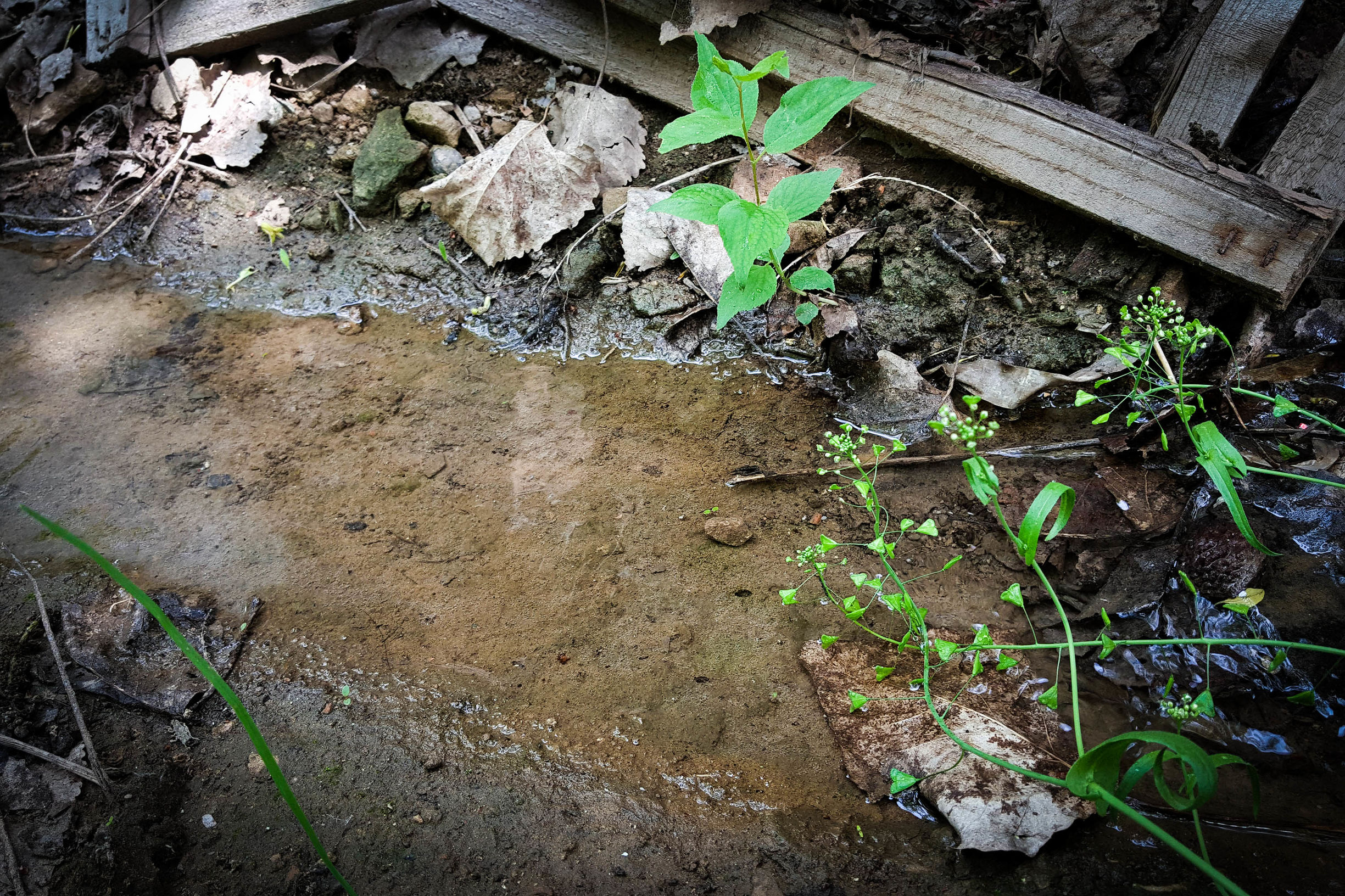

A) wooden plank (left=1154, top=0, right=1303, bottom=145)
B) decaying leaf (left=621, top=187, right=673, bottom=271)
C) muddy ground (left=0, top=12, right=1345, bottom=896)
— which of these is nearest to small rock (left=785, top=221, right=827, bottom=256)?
muddy ground (left=0, top=12, right=1345, bottom=896)

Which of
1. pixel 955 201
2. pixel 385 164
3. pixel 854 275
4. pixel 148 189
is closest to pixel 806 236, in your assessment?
pixel 854 275

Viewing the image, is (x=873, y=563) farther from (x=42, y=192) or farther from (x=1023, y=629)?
(x=42, y=192)

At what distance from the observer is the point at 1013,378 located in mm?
2412

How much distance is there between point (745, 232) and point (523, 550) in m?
1.08

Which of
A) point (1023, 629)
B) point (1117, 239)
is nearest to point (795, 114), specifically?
point (1117, 239)

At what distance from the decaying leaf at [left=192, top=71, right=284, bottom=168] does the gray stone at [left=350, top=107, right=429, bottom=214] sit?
58 centimetres

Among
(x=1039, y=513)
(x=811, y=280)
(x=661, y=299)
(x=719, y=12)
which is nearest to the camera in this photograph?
(x=1039, y=513)

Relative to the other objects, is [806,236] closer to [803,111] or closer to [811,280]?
[811,280]

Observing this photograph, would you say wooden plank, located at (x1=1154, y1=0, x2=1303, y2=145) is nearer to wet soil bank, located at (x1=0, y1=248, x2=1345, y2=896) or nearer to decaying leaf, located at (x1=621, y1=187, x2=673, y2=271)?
wet soil bank, located at (x1=0, y1=248, x2=1345, y2=896)

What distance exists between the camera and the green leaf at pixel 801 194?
2.09 metres

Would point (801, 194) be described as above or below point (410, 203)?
above

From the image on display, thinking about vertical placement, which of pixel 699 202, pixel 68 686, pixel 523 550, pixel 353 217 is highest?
pixel 699 202

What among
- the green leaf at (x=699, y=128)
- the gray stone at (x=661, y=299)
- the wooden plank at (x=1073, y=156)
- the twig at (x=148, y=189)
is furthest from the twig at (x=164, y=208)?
the green leaf at (x=699, y=128)

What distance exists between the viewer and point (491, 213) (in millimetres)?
3002
